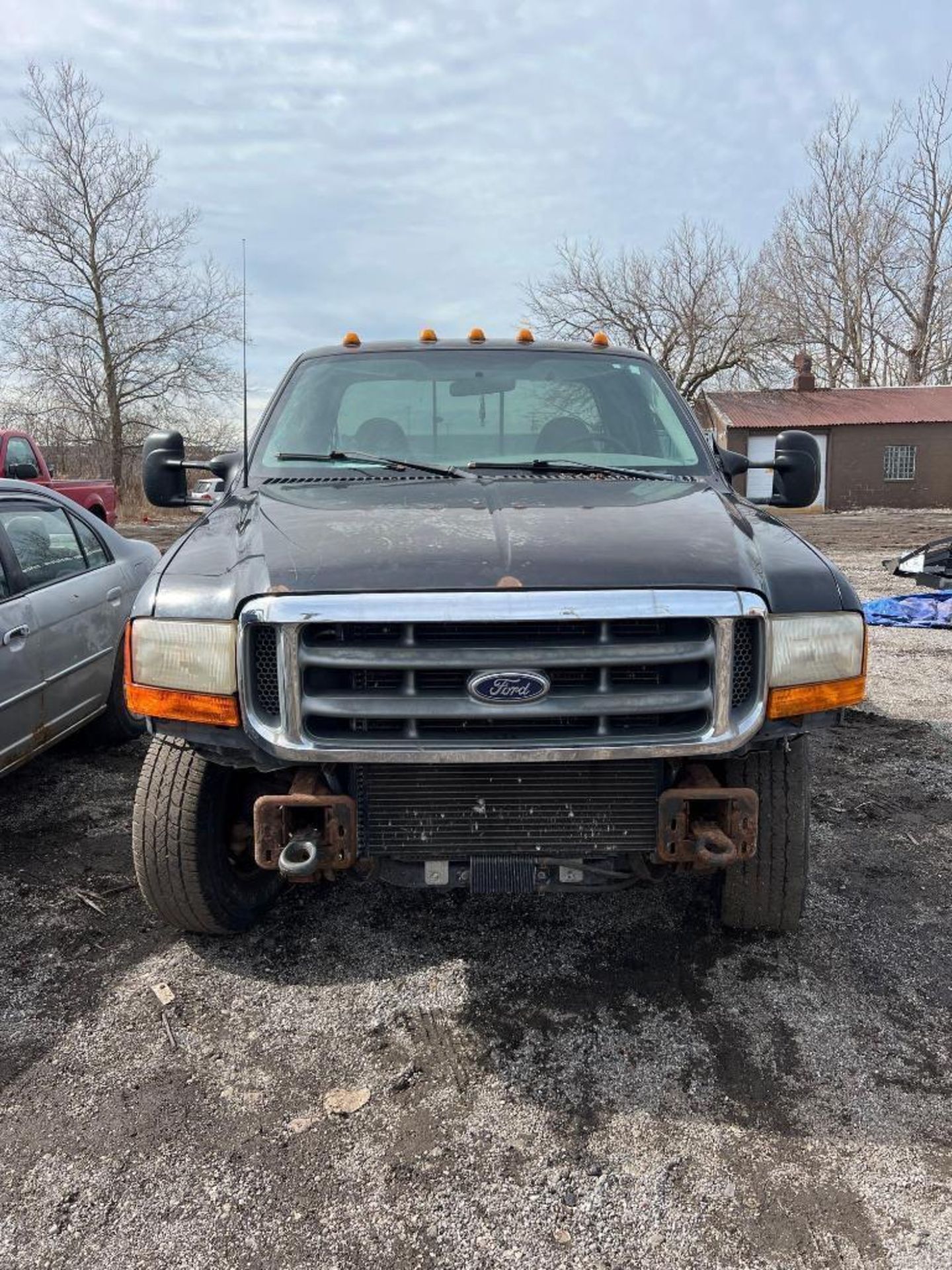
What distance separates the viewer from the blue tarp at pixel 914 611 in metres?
8.88

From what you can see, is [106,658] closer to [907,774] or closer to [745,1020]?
[745,1020]

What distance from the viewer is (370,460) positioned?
10.8ft

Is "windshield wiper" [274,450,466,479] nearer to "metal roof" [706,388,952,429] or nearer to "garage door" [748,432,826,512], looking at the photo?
"garage door" [748,432,826,512]

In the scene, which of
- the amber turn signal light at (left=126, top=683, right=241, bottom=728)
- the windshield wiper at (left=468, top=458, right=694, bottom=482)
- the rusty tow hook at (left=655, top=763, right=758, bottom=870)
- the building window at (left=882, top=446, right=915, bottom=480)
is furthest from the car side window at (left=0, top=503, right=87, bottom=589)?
the building window at (left=882, top=446, right=915, bottom=480)

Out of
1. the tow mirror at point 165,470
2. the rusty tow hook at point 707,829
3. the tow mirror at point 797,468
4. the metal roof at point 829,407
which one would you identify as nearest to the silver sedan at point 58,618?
the tow mirror at point 165,470

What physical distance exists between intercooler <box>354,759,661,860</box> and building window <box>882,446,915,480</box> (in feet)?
120

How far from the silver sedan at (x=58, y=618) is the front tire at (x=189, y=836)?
1.35m

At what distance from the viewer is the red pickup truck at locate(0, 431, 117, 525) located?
10273mm

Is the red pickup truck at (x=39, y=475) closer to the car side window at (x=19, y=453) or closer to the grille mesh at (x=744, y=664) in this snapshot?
the car side window at (x=19, y=453)

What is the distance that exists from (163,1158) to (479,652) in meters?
1.44

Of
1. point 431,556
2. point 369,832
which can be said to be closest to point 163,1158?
point 369,832

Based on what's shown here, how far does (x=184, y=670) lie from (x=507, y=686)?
0.85m

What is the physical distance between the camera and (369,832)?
7.88 feet

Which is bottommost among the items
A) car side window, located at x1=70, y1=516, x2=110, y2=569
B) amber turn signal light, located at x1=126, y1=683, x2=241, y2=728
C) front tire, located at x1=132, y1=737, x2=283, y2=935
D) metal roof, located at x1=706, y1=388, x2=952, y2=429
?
front tire, located at x1=132, y1=737, x2=283, y2=935
